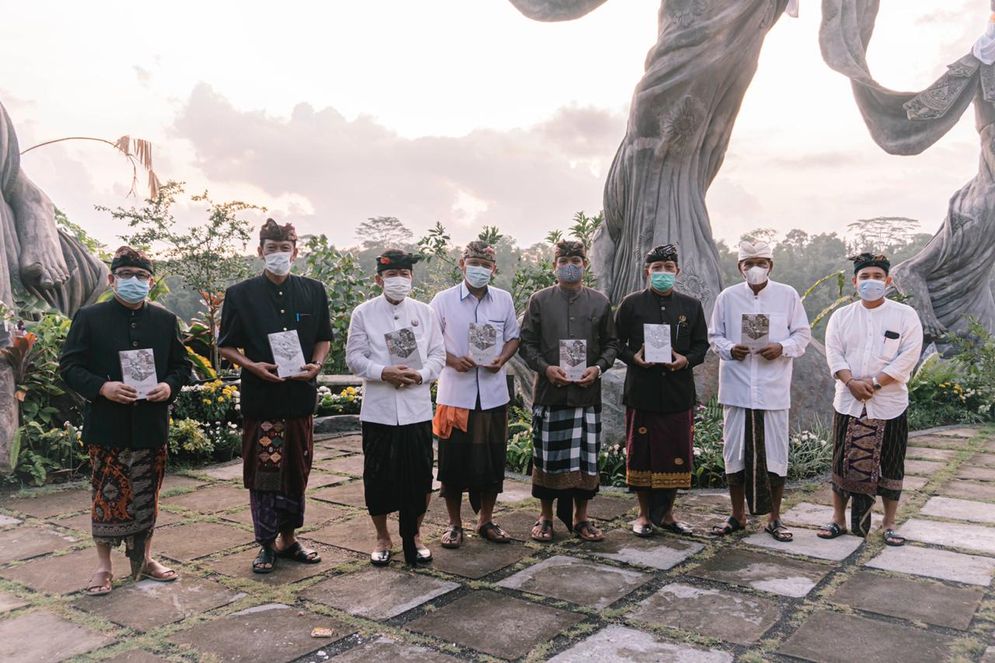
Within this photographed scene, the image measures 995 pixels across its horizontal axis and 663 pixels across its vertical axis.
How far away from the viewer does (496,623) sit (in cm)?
302

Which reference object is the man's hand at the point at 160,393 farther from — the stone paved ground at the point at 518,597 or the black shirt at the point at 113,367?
the stone paved ground at the point at 518,597

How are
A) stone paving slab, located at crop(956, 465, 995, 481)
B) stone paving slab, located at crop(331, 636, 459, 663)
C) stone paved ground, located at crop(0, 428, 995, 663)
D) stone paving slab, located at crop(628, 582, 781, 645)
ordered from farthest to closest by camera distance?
stone paving slab, located at crop(956, 465, 995, 481)
stone paving slab, located at crop(628, 582, 781, 645)
stone paved ground, located at crop(0, 428, 995, 663)
stone paving slab, located at crop(331, 636, 459, 663)

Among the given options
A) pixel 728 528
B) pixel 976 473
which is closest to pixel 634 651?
pixel 728 528

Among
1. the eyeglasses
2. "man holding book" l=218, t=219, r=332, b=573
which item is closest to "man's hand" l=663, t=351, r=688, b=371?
"man holding book" l=218, t=219, r=332, b=573

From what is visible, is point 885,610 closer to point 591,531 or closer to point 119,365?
point 591,531

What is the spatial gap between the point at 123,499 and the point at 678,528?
2873 mm

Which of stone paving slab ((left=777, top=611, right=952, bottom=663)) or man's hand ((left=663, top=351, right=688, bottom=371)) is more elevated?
man's hand ((left=663, top=351, right=688, bottom=371))

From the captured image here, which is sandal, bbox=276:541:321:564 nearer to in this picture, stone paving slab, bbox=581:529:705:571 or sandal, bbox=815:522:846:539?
stone paving slab, bbox=581:529:705:571

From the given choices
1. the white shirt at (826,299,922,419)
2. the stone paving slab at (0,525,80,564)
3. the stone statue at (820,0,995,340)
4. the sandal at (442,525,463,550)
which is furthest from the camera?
the stone statue at (820,0,995,340)

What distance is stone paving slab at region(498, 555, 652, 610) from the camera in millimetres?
3311

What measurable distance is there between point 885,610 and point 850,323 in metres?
1.68

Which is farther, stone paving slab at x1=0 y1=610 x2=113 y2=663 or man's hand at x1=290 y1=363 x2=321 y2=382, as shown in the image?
→ man's hand at x1=290 y1=363 x2=321 y2=382

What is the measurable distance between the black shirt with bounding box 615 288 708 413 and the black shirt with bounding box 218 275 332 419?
1.77m

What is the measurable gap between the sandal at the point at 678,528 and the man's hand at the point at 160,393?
2740 mm
